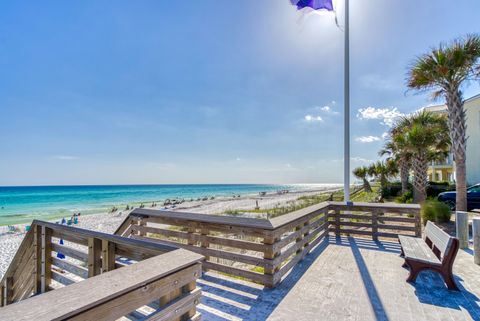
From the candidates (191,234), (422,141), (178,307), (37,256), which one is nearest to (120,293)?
(178,307)

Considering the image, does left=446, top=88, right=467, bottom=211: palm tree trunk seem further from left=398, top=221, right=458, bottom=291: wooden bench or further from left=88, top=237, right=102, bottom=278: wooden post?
left=88, top=237, right=102, bottom=278: wooden post

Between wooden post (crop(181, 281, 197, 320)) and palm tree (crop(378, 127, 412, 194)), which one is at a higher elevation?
palm tree (crop(378, 127, 412, 194))

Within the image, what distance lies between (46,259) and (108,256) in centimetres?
187

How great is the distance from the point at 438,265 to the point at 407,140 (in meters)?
10.2

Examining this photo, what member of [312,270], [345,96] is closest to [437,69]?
[345,96]

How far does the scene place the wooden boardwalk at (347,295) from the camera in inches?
109

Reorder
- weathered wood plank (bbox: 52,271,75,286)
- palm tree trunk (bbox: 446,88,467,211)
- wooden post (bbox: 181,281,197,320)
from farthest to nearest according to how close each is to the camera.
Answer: palm tree trunk (bbox: 446,88,467,211) → weathered wood plank (bbox: 52,271,75,286) → wooden post (bbox: 181,281,197,320)

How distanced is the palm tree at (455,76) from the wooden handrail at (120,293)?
1035 centimetres

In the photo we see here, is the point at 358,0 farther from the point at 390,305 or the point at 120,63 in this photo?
the point at 120,63

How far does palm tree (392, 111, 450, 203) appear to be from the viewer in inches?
435

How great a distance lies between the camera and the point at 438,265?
131 inches

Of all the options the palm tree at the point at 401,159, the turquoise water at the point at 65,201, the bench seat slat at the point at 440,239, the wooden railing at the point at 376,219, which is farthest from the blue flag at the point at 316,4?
the turquoise water at the point at 65,201

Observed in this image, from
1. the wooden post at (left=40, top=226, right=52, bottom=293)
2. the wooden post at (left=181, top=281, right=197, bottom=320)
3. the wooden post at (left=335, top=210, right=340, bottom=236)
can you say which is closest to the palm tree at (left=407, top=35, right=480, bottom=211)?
the wooden post at (left=335, top=210, right=340, bottom=236)

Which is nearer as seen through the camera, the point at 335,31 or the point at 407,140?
the point at 335,31
